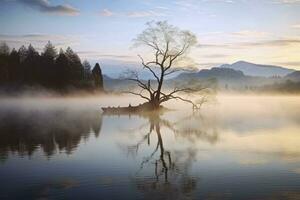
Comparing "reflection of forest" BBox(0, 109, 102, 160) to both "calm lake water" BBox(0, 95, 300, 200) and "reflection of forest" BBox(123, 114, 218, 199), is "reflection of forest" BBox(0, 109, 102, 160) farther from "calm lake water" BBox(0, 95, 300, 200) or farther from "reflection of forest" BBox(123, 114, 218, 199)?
"reflection of forest" BBox(123, 114, 218, 199)

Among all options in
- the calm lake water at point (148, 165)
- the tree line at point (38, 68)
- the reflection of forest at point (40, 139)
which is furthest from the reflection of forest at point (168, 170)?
the tree line at point (38, 68)

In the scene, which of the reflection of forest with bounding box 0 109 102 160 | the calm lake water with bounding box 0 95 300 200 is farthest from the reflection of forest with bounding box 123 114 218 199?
the reflection of forest with bounding box 0 109 102 160

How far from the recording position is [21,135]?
3862 centimetres

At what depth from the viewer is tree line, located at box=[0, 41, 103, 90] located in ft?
423

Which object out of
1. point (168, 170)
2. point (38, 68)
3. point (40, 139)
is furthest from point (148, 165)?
point (38, 68)

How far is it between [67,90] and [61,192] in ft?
406

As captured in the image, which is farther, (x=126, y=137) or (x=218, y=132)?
(x=218, y=132)

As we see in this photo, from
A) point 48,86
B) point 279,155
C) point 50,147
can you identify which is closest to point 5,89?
point 48,86

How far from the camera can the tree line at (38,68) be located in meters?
129

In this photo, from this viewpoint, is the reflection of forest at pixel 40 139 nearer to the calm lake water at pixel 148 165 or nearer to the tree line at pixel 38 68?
the calm lake water at pixel 148 165

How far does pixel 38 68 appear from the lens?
5069 inches

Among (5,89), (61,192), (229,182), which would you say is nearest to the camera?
(61,192)

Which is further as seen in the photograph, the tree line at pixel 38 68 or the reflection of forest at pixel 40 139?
the tree line at pixel 38 68

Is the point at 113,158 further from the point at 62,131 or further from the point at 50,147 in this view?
the point at 62,131
